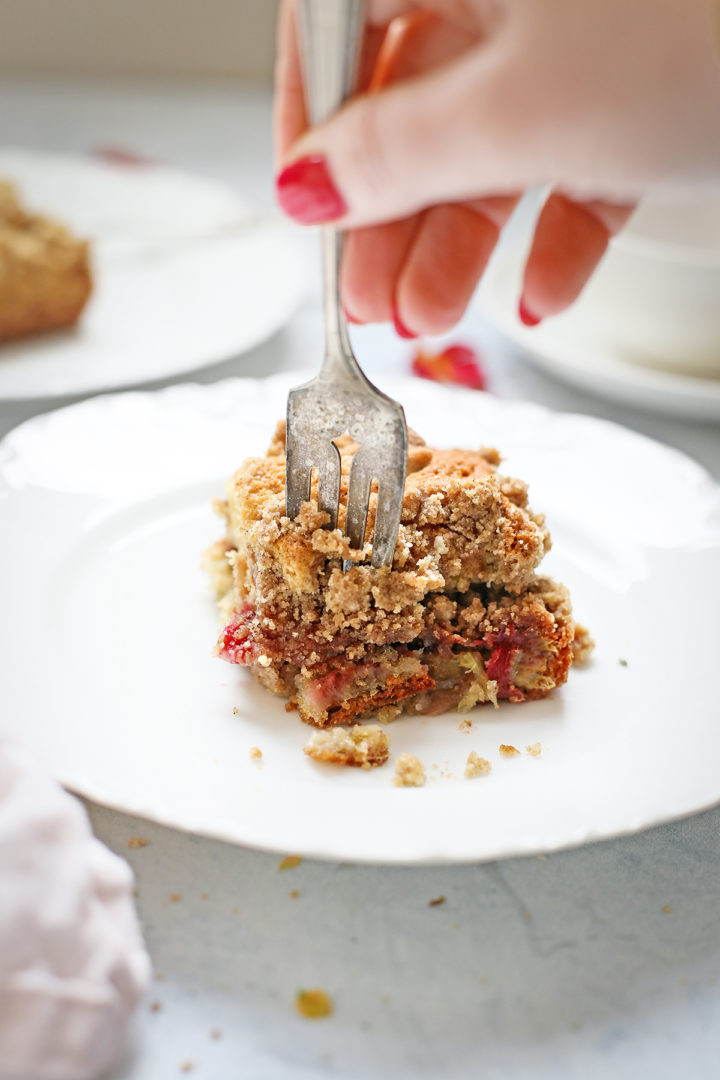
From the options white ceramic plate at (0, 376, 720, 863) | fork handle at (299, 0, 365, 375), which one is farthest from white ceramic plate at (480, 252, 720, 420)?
fork handle at (299, 0, 365, 375)

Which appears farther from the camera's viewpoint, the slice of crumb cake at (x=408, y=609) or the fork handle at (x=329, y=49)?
the slice of crumb cake at (x=408, y=609)

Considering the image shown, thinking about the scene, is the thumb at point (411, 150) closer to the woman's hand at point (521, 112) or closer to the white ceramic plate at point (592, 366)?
the woman's hand at point (521, 112)

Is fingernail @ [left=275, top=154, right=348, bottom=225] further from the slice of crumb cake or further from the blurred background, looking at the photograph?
the blurred background

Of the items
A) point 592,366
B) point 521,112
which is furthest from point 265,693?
point 592,366

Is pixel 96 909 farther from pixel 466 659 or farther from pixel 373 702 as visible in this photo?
pixel 466 659

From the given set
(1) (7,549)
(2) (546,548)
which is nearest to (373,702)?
(2) (546,548)

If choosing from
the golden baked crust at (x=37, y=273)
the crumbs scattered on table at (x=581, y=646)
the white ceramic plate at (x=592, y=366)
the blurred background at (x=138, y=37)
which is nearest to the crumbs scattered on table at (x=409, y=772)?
the crumbs scattered on table at (x=581, y=646)
